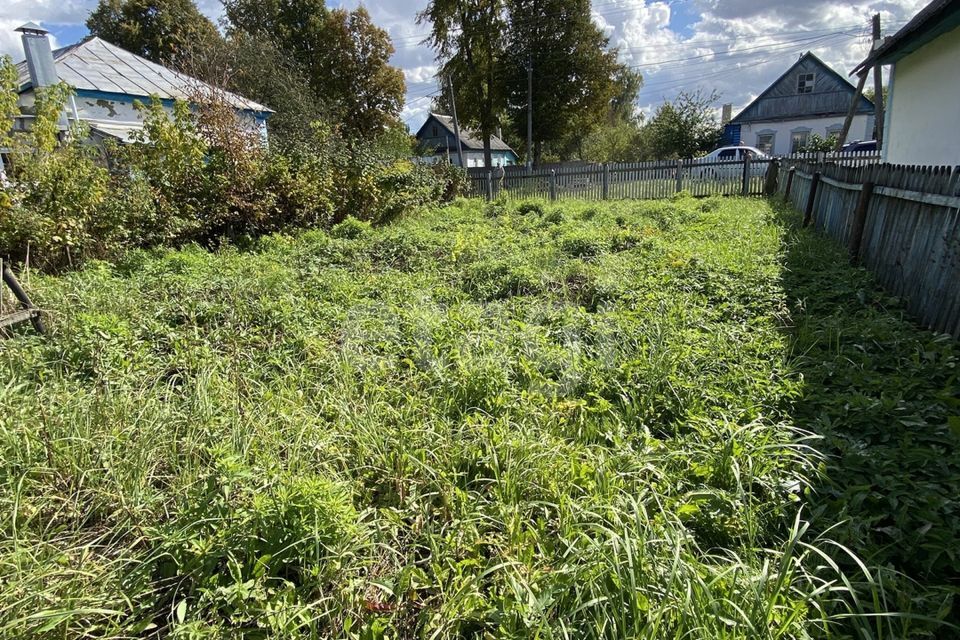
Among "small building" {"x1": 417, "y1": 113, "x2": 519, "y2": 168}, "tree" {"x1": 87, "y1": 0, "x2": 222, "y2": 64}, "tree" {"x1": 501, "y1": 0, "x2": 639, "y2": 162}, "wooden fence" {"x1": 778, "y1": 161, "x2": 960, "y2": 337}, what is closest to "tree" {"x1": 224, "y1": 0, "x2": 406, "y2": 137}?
"tree" {"x1": 87, "y1": 0, "x2": 222, "y2": 64}

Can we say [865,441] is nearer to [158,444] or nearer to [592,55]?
[158,444]

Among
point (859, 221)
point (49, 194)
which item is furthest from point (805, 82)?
point (49, 194)

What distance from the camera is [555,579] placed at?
1.63 m

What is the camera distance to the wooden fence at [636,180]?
13977 mm

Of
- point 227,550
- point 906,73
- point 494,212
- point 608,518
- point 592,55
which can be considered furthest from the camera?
point 592,55

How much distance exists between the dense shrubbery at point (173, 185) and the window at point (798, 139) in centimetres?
2848

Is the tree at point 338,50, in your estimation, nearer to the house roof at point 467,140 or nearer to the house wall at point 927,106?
Result: the house roof at point 467,140

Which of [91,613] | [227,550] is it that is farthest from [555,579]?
[91,613]

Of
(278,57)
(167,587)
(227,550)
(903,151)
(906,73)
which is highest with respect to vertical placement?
(278,57)

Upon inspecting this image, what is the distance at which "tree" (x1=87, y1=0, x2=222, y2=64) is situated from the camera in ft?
96.2

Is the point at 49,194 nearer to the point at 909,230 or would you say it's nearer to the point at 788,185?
the point at 909,230

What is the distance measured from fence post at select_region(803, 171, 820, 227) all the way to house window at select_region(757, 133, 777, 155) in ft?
89.9

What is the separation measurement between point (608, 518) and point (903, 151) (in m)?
11.4

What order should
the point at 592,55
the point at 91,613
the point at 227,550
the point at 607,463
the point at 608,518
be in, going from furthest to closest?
the point at 592,55 → the point at 607,463 → the point at 608,518 → the point at 227,550 → the point at 91,613
